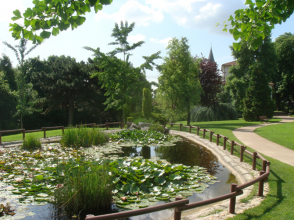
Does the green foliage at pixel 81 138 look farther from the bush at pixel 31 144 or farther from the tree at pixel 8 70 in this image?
the tree at pixel 8 70

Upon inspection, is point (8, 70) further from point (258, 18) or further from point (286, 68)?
point (286, 68)

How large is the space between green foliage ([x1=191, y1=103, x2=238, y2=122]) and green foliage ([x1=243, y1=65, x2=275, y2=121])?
4.93 meters

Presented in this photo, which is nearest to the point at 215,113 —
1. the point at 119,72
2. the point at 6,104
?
the point at 119,72

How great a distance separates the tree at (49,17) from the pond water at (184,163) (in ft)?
10.7

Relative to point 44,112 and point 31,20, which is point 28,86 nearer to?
point 44,112

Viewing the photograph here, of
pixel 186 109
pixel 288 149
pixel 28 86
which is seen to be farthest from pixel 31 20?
pixel 28 86

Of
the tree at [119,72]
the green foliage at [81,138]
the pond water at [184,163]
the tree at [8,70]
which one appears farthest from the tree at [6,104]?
the pond water at [184,163]

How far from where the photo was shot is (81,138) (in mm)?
11531

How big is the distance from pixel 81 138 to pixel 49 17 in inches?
309

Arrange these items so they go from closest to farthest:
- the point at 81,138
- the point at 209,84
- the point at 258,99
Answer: the point at 81,138, the point at 258,99, the point at 209,84

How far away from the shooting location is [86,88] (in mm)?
29719

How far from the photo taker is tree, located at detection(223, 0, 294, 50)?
451cm

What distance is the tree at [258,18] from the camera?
178 inches

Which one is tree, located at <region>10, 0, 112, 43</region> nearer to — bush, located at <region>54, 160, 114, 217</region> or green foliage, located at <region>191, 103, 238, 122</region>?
bush, located at <region>54, 160, 114, 217</region>
